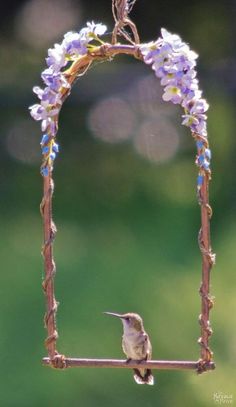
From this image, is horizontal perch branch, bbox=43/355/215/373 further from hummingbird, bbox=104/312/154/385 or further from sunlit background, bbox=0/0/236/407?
sunlit background, bbox=0/0/236/407

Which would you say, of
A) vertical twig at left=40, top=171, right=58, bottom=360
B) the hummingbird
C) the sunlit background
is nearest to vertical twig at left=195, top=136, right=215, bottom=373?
the hummingbird

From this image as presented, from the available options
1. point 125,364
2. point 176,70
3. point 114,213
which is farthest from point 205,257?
point 114,213

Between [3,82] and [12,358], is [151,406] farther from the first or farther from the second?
[3,82]

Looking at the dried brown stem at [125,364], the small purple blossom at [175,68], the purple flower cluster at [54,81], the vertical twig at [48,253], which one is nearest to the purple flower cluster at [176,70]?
the small purple blossom at [175,68]

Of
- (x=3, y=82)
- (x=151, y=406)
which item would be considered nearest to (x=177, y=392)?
(x=151, y=406)

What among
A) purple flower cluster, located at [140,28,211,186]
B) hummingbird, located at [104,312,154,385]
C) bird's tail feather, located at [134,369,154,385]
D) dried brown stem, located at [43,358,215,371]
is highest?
purple flower cluster, located at [140,28,211,186]

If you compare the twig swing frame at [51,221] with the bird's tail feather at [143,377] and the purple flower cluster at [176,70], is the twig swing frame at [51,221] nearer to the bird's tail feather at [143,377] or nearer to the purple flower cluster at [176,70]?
the purple flower cluster at [176,70]
